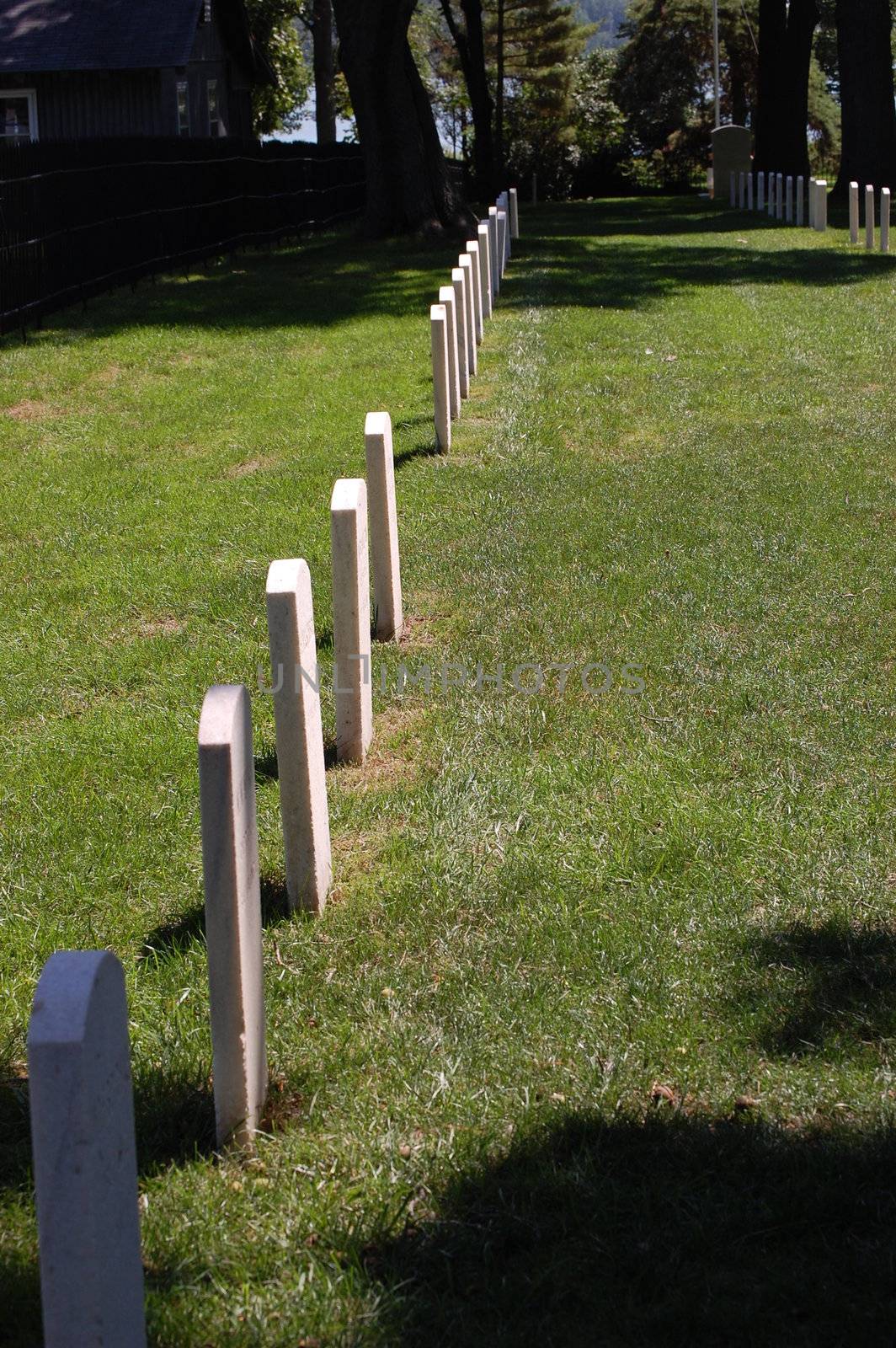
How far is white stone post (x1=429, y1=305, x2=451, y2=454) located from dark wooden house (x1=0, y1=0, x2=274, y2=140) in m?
22.2

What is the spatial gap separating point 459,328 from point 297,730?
929cm

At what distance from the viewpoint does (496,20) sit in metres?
72.1

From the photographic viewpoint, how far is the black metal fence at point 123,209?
56.6 ft

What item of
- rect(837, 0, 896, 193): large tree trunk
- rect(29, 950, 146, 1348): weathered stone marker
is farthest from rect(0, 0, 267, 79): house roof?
rect(29, 950, 146, 1348): weathered stone marker

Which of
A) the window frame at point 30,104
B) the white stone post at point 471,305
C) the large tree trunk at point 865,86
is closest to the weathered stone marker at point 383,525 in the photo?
the white stone post at point 471,305

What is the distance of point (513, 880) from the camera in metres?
5.14

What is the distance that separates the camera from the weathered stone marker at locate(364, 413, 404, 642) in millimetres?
7266

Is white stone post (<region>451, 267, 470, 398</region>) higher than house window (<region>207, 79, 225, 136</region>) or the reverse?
the reverse

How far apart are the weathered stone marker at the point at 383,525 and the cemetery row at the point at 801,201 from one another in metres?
17.4

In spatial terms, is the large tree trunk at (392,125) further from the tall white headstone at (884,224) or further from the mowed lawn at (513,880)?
the mowed lawn at (513,880)

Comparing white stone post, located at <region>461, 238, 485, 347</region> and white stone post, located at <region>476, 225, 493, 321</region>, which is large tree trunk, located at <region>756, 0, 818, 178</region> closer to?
white stone post, located at <region>476, 225, 493, 321</region>

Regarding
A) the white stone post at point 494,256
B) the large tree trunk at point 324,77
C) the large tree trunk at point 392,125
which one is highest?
the large tree trunk at point 324,77

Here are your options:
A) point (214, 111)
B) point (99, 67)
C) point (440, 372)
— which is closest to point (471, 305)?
point (440, 372)

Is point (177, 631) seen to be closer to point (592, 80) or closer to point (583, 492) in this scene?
point (583, 492)
